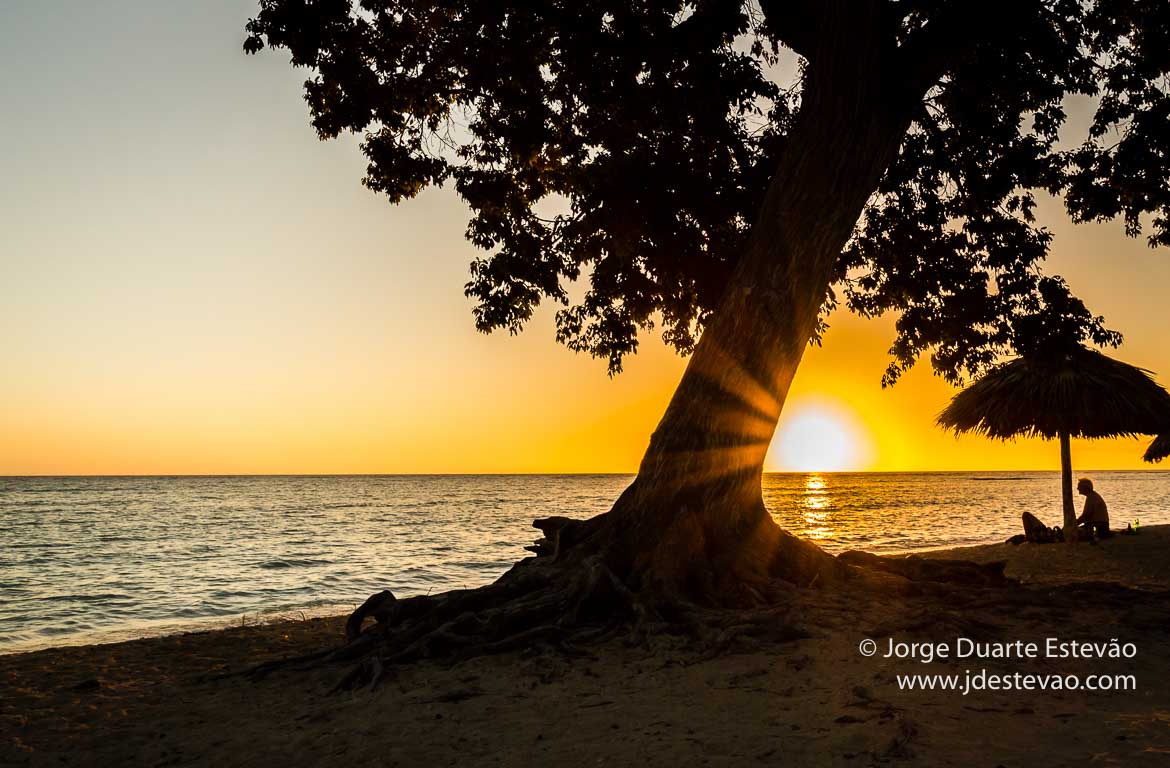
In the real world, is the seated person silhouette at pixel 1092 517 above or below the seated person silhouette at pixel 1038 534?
above

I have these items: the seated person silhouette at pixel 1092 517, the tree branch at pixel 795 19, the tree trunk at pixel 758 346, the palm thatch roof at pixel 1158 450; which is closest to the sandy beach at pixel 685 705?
the tree trunk at pixel 758 346

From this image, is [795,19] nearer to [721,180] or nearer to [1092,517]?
[721,180]

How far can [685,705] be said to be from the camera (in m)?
5.12

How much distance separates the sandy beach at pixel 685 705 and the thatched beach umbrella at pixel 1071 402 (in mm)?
9705

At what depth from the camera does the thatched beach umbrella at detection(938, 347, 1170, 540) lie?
16.2 meters

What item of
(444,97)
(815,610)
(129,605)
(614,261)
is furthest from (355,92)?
(129,605)

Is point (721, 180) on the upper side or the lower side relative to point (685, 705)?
upper

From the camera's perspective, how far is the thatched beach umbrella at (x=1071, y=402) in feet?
53.2

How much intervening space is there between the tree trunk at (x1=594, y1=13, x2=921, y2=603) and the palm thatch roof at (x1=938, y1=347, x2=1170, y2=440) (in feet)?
34.1

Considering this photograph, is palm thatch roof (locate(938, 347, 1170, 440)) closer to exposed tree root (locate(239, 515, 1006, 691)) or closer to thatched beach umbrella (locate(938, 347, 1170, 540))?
thatched beach umbrella (locate(938, 347, 1170, 540))

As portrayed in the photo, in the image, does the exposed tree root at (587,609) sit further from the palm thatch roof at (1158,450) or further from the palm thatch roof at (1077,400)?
the palm thatch roof at (1158,450)

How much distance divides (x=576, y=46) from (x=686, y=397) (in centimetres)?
565

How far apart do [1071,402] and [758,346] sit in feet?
40.7

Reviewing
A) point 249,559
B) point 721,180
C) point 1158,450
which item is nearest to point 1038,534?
point 1158,450
